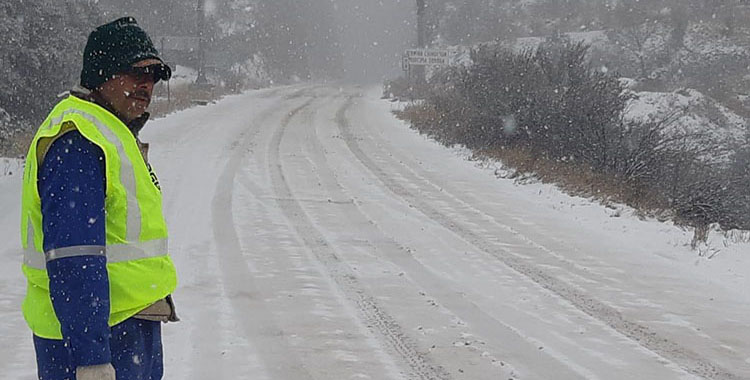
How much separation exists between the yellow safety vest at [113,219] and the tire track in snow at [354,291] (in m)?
2.77

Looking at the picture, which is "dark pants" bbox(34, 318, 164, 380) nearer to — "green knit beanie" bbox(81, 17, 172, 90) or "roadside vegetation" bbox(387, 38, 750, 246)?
"green knit beanie" bbox(81, 17, 172, 90)

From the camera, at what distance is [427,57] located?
103ft

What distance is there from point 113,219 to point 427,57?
29.5m

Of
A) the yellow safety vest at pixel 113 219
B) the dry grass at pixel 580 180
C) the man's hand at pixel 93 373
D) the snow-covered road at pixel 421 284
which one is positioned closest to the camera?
the man's hand at pixel 93 373

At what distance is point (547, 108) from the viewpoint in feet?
49.2

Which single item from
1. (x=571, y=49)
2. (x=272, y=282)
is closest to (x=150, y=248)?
(x=272, y=282)

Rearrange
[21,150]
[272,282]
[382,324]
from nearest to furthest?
[382,324], [272,282], [21,150]

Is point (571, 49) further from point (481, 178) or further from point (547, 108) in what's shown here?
point (481, 178)

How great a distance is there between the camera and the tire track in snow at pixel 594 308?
5.32 m

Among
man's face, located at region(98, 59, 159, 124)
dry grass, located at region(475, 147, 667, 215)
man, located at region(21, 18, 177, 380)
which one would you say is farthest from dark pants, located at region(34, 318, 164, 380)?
dry grass, located at region(475, 147, 667, 215)

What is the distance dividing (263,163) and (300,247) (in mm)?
A: 5795

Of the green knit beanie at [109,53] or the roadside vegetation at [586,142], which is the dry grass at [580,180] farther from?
the green knit beanie at [109,53]

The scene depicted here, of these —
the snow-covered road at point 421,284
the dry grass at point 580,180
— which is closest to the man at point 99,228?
the snow-covered road at point 421,284

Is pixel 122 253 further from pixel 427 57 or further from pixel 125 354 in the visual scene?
pixel 427 57
